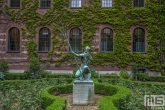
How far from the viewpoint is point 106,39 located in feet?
82.4

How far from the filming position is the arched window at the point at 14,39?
25672mm

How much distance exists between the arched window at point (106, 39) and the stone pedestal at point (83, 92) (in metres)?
12.7

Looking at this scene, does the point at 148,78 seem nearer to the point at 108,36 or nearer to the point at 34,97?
the point at 108,36

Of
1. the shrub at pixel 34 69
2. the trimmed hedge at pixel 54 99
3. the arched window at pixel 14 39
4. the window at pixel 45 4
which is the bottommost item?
the trimmed hedge at pixel 54 99

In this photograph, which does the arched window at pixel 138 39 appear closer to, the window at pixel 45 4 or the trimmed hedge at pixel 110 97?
the window at pixel 45 4

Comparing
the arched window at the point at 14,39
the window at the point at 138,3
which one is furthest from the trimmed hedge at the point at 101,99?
the window at the point at 138,3

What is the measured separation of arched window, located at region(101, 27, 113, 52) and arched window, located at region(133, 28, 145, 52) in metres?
2.33

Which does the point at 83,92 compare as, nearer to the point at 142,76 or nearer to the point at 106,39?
the point at 142,76

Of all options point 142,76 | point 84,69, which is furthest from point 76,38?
point 84,69

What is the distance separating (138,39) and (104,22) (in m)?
3.73

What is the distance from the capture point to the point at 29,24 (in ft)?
83.3

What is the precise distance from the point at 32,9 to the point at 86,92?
50.0 feet

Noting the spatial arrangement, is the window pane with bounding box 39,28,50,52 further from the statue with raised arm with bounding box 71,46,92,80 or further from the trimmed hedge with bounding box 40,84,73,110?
the statue with raised arm with bounding box 71,46,92,80

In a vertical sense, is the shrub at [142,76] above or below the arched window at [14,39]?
below
